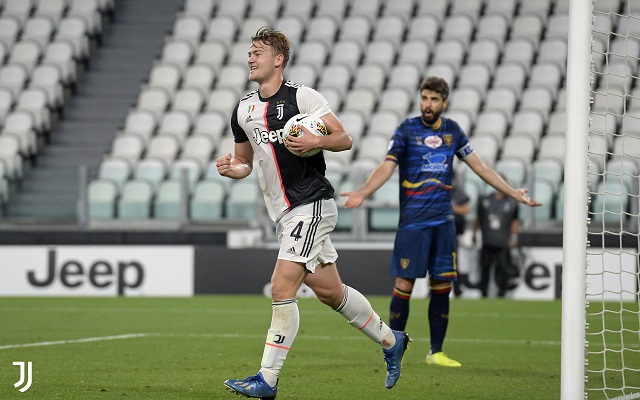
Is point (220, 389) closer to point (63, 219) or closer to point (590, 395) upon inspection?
point (590, 395)

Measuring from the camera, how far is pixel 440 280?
874 cm

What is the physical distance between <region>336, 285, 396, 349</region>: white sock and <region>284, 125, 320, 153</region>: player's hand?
102cm

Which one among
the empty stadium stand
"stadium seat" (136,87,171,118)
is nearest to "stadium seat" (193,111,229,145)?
the empty stadium stand

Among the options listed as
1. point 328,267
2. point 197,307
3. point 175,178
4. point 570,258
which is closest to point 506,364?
point 328,267

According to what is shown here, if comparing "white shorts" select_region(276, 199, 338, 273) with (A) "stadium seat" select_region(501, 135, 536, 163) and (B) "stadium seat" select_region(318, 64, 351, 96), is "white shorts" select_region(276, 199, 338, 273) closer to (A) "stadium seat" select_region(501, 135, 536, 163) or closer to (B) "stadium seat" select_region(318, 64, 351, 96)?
(A) "stadium seat" select_region(501, 135, 536, 163)

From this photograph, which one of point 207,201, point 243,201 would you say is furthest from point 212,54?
point 243,201

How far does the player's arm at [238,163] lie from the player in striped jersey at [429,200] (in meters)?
2.01

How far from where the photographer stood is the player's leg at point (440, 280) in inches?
342

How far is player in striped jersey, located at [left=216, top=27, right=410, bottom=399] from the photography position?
246 inches

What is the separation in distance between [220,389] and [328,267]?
3.46ft

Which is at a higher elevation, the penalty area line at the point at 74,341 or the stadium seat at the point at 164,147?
the stadium seat at the point at 164,147

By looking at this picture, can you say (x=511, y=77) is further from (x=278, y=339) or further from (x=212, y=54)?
(x=278, y=339)

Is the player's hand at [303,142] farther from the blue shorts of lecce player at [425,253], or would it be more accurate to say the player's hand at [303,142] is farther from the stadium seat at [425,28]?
the stadium seat at [425,28]

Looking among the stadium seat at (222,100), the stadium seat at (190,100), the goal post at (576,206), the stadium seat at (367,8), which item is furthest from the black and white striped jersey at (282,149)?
the stadium seat at (367,8)
